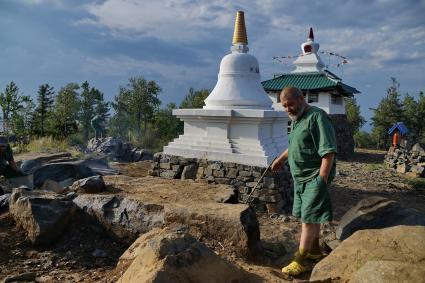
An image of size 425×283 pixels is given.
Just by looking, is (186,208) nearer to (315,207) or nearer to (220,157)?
(315,207)

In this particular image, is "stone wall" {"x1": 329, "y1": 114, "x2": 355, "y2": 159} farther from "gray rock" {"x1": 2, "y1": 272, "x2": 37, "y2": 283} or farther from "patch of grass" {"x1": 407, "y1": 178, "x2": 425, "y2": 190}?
"gray rock" {"x1": 2, "y1": 272, "x2": 37, "y2": 283}

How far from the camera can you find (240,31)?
8.08 m

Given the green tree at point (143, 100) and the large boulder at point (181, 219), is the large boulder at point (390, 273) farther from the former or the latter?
the green tree at point (143, 100)

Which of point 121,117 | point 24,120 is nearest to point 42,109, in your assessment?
point 24,120

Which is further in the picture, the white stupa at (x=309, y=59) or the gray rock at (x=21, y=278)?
the white stupa at (x=309, y=59)

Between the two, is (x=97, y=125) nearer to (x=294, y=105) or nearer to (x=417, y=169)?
(x=417, y=169)

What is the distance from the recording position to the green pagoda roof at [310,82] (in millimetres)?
17406

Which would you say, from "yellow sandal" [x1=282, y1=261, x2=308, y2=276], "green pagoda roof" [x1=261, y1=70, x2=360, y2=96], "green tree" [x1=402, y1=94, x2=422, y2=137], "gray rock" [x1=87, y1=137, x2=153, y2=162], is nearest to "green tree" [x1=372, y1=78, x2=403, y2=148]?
"green tree" [x1=402, y1=94, x2=422, y2=137]

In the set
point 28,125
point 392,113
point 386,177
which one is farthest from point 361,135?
point 28,125

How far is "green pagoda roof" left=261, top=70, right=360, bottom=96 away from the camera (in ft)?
57.1

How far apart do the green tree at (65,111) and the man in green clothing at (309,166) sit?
18142 millimetres

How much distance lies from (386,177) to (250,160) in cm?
734

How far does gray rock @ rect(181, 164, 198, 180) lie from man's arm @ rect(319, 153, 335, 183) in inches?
159

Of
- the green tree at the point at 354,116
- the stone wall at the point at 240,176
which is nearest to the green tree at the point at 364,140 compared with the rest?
the green tree at the point at 354,116
